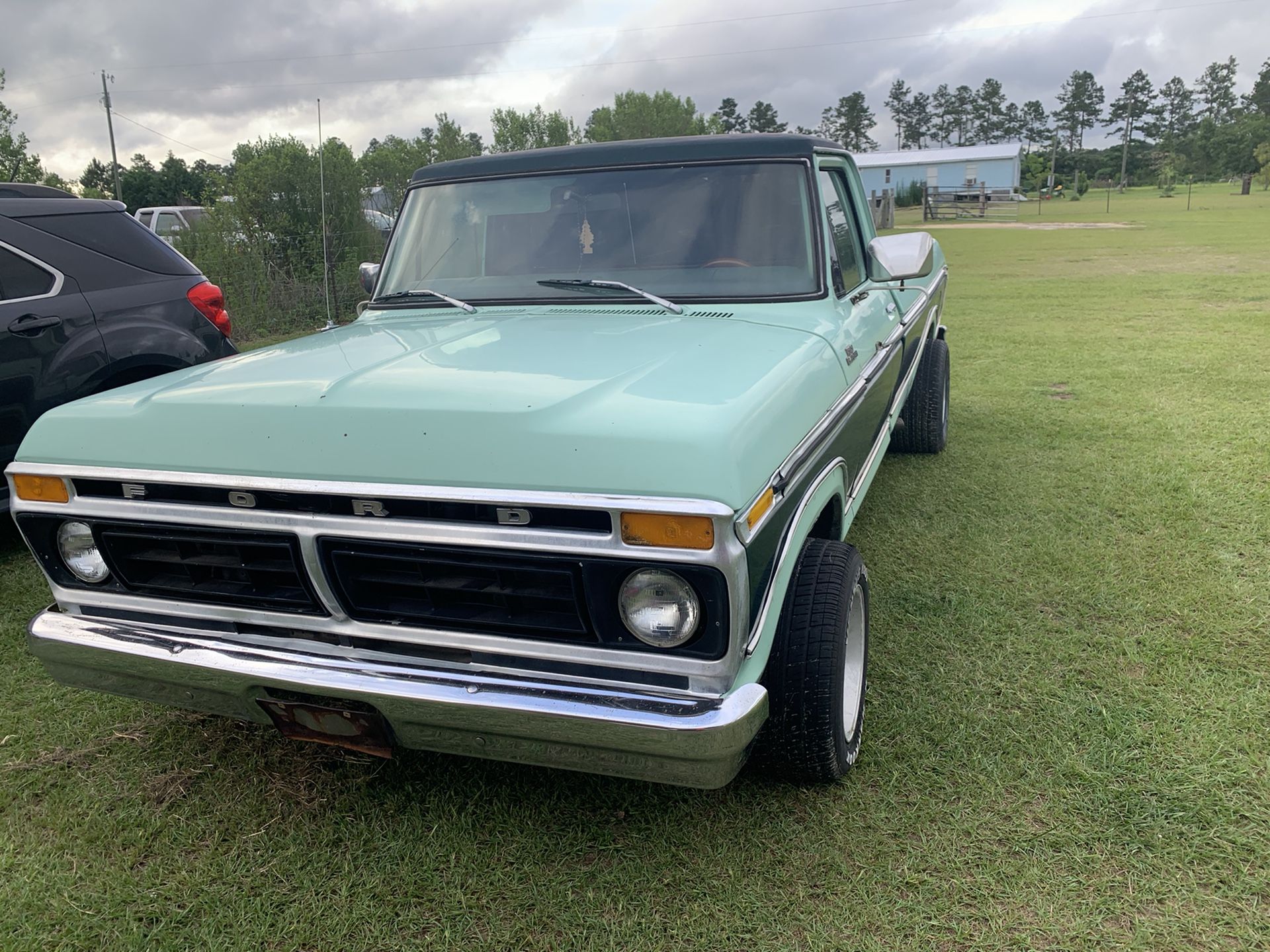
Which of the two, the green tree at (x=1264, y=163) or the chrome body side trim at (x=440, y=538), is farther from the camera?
the green tree at (x=1264, y=163)

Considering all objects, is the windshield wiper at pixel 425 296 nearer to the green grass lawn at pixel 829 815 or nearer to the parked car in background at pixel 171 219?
the green grass lawn at pixel 829 815

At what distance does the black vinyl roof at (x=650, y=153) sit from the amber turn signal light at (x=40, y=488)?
188cm

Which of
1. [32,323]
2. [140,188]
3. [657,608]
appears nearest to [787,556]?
[657,608]

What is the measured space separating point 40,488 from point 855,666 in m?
2.31

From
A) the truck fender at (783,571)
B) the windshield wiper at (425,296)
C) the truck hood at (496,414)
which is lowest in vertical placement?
the truck fender at (783,571)

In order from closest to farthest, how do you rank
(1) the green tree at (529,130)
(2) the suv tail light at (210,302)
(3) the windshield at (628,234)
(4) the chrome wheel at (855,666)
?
(4) the chrome wheel at (855,666), (3) the windshield at (628,234), (2) the suv tail light at (210,302), (1) the green tree at (529,130)

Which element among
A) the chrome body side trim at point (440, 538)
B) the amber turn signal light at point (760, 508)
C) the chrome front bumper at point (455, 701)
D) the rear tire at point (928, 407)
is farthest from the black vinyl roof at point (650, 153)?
the rear tire at point (928, 407)

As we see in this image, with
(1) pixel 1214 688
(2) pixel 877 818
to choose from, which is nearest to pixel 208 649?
(2) pixel 877 818

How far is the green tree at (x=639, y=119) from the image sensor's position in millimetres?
35250

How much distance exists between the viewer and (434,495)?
72.6 inches

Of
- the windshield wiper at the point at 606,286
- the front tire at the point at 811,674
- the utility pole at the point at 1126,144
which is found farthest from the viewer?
the utility pole at the point at 1126,144

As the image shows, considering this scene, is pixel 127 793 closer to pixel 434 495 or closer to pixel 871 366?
pixel 434 495

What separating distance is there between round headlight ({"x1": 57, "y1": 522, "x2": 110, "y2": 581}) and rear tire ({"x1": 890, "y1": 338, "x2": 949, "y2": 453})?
13.5ft

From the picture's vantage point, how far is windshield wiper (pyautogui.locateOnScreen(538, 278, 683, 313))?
2904mm
